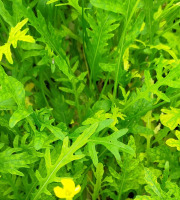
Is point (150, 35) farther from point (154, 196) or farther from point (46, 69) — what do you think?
point (154, 196)

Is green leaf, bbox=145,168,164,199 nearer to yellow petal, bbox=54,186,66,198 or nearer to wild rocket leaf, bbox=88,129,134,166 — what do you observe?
wild rocket leaf, bbox=88,129,134,166

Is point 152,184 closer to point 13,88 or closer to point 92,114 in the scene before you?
point 92,114

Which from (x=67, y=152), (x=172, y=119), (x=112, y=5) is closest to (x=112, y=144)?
(x=67, y=152)

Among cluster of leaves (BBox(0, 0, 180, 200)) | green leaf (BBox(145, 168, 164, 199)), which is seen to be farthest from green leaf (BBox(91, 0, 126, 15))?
green leaf (BBox(145, 168, 164, 199))

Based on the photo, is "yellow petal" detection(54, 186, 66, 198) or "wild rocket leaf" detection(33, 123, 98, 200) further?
"wild rocket leaf" detection(33, 123, 98, 200)

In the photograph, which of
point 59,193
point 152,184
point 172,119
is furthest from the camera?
point 172,119

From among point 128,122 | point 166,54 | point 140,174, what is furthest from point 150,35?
point 140,174

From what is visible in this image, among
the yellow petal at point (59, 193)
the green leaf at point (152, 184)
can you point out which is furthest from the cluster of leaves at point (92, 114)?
the yellow petal at point (59, 193)

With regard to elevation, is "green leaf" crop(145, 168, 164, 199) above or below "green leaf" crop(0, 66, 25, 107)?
below
